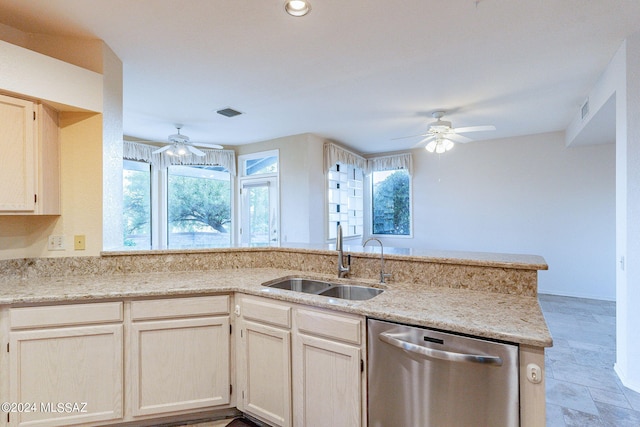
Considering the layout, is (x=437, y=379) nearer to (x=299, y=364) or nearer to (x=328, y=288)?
(x=299, y=364)

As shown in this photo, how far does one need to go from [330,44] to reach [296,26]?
1.10ft

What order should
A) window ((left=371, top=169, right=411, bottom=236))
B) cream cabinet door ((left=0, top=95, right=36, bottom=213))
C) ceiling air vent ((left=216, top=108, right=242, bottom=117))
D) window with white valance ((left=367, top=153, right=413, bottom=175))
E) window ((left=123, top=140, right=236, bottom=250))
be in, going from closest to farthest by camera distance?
1. cream cabinet door ((left=0, top=95, right=36, bottom=213))
2. ceiling air vent ((left=216, top=108, right=242, bottom=117))
3. window ((left=123, top=140, right=236, bottom=250))
4. window with white valance ((left=367, top=153, right=413, bottom=175))
5. window ((left=371, top=169, right=411, bottom=236))

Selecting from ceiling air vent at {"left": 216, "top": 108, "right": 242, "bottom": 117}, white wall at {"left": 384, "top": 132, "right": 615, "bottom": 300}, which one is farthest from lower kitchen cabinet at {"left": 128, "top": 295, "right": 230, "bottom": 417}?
white wall at {"left": 384, "top": 132, "right": 615, "bottom": 300}

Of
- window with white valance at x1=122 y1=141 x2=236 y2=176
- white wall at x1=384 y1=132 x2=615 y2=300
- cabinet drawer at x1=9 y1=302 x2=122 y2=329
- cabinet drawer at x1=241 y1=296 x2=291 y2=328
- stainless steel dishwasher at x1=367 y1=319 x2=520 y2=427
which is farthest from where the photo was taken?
window with white valance at x1=122 y1=141 x2=236 y2=176

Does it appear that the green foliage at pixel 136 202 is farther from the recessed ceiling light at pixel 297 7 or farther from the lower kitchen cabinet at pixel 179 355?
the recessed ceiling light at pixel 297 7

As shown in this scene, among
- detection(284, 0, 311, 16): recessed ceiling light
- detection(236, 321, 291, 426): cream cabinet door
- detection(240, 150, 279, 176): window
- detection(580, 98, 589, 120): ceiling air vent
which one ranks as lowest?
detection(236, 321, 291, 426): cream cabinet door

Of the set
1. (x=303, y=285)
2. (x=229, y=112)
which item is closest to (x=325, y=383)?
(x=303, y=285)

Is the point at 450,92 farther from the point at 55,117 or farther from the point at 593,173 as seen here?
the point at 55,117

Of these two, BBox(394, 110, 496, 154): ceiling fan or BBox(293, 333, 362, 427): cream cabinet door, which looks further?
BBox(394, 110, 496, 154): ceiling fan

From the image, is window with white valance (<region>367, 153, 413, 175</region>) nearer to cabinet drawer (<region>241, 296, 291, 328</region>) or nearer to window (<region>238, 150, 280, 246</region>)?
A: window (<region>238, 150, 280, 246</region>)

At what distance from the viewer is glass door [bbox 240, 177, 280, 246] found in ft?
18.1

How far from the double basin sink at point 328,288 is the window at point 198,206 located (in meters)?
3.78

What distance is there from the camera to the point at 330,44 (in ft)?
7.89

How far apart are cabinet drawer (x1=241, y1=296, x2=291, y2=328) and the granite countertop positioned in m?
0.05
